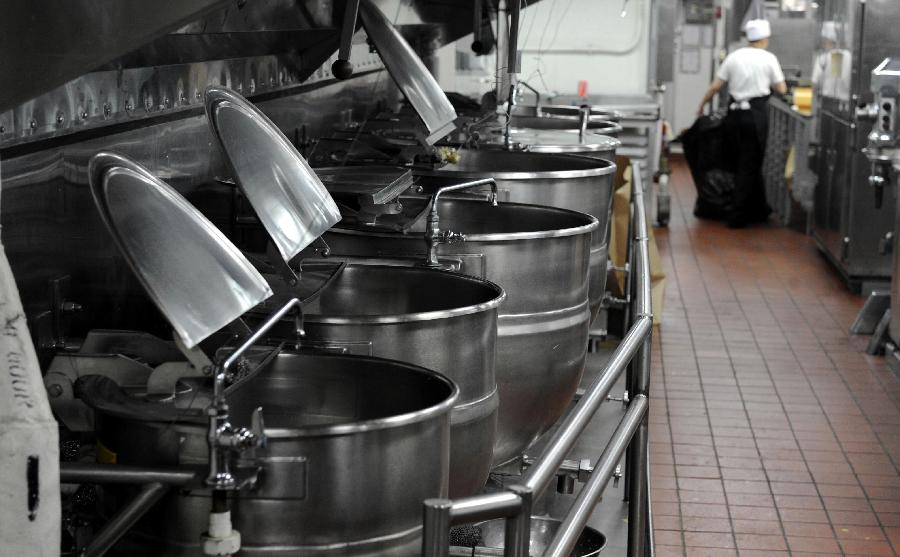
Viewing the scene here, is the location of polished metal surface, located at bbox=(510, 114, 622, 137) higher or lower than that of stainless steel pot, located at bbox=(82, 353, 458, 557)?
higher

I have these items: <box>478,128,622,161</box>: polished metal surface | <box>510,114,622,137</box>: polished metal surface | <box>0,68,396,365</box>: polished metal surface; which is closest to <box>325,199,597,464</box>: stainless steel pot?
<box>0,68,396,365</box>: polished metal surface

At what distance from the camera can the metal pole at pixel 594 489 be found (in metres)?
1.74

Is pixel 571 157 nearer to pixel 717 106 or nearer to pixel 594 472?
pixel 594 472

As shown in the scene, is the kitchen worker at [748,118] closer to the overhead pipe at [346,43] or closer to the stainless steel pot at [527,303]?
the overhead pipe at [346,43]

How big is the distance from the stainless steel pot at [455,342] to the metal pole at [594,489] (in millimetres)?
165

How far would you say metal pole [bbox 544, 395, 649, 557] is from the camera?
5.70 ft

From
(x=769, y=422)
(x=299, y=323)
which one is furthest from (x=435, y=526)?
(x=769, y=422)

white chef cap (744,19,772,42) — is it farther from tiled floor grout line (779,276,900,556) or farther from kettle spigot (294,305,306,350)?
kettle spigot (294,305,306,350)

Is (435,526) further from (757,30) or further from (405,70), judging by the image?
(757,30)

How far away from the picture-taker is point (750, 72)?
9.57 m

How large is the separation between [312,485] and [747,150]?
8654 mm

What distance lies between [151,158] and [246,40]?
16.9 inches

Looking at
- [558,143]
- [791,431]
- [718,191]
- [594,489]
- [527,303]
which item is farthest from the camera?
[718,191]

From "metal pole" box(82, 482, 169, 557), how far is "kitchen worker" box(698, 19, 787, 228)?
28.3 ft
